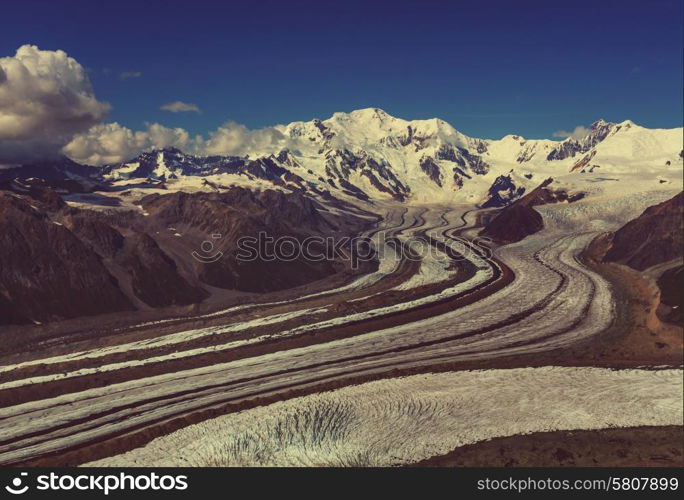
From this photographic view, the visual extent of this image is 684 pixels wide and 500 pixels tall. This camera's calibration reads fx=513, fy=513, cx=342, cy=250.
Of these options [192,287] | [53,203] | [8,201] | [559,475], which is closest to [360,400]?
[559,475]

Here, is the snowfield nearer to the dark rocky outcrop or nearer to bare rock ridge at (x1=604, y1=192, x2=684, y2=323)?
bare rock ridge at (x1=604, y1=192, x2=684, y2=323)

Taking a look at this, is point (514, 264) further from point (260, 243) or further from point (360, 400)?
point (360, 400)

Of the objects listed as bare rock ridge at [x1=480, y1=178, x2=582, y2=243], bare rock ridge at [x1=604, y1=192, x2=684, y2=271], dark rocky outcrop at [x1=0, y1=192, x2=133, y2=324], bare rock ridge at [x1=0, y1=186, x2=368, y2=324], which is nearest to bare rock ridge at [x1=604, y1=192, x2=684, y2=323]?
bare rock ridge at [x1=604, y1=192, x2=684, y2=271]

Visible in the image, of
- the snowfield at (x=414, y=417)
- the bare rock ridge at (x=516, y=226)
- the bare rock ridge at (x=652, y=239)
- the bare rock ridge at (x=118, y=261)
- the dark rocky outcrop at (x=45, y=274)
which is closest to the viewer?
the snowfield at (x=414, y=417)

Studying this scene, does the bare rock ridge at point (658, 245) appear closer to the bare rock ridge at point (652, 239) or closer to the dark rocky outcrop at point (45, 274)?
the bare rock ridge at point (652, 239)

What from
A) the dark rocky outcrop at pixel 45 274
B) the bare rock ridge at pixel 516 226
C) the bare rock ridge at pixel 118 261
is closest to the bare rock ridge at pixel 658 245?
the bare rock ridge at pixel 516 226
